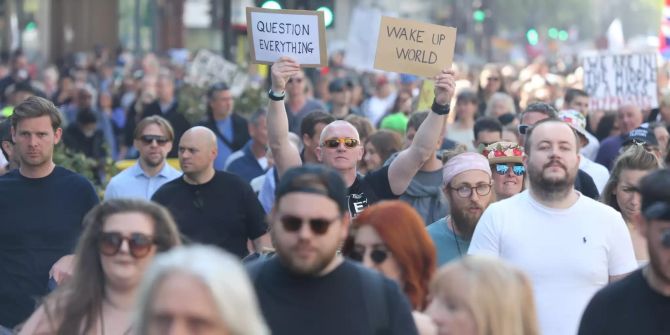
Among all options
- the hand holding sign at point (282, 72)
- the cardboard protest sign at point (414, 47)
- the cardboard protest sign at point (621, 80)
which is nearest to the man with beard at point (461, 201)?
the hand holding sign at point (282, 72)

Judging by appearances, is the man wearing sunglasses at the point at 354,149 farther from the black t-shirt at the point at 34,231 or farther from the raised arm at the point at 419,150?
the black t-shirt at the point at 34,231

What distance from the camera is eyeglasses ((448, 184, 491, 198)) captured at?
8.08 meters

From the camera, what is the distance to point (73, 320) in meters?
5.46

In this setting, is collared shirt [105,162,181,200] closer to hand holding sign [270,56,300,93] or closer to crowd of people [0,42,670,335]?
crowd of people [0,42,670,335]

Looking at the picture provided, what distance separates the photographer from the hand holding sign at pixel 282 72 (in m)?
8.83

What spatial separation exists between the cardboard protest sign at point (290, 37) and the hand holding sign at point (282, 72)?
3.29 ft

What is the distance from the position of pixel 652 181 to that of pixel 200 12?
49630 millimetres

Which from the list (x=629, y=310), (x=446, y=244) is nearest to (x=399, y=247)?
(x=629, y=310)

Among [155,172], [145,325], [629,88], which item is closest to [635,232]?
[155,172]

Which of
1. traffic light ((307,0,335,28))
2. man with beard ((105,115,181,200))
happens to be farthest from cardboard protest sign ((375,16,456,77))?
traffic light ((307,0,335,28))

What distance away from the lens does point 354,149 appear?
883cm

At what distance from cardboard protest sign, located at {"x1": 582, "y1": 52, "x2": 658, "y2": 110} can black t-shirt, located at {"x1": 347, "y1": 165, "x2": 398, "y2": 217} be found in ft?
27.0

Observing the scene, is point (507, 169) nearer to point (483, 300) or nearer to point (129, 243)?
point (129, 243)

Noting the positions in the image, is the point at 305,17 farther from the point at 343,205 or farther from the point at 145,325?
the point at 145,325
